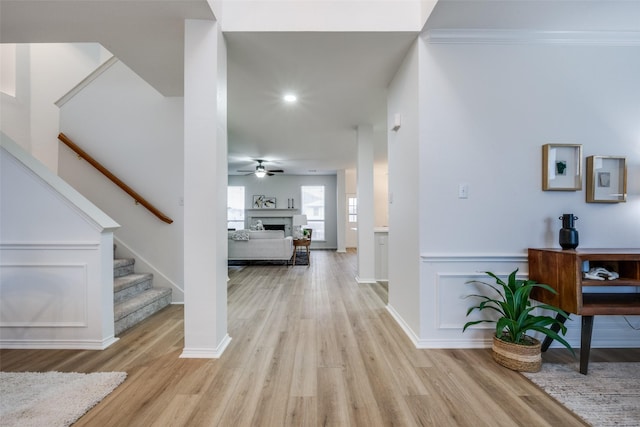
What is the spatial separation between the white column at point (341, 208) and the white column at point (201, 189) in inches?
266

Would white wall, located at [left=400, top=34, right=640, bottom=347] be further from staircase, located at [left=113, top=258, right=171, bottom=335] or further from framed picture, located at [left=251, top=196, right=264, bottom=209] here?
framed picture, located at [left=251, top=196, right=264, bottom=209]

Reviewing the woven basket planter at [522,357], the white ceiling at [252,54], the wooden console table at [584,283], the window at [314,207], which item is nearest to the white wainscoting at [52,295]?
the white ceiling at [252,54]

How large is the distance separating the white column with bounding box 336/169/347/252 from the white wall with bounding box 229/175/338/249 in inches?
22.5

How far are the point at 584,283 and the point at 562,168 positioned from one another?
92 cm

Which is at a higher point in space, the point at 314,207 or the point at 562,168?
the point at 562,168

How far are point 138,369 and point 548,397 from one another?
8.46 feet

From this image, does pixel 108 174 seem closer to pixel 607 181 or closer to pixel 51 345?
pixel 51 345

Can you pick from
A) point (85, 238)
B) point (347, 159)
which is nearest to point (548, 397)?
point (85, 238)

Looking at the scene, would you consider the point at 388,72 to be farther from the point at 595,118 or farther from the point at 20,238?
the point at 20,238

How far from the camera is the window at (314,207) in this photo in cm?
935

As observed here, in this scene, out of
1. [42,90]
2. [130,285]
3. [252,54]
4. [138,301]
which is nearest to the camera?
[252,54]

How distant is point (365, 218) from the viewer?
436 cm

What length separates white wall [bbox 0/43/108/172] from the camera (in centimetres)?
350

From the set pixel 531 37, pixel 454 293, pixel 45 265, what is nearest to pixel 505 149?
pixel 531 37
